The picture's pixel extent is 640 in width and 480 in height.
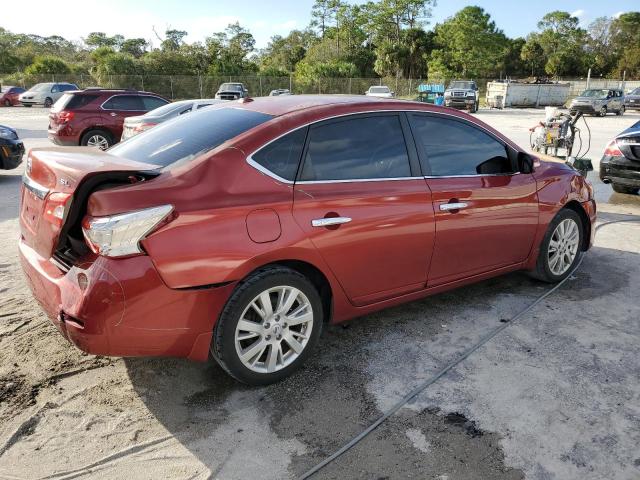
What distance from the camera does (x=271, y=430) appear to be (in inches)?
110

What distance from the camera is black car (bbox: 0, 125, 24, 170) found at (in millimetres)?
9211

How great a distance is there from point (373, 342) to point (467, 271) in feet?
3.08

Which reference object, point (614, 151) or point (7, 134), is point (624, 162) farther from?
point (7, 134)

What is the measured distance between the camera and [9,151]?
9.25 m

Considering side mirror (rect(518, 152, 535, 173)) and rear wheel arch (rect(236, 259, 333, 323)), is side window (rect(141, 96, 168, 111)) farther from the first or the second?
rear wheel arch (rect(236, 259, 333, 323))

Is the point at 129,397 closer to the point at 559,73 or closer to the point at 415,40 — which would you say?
the point at 415,40

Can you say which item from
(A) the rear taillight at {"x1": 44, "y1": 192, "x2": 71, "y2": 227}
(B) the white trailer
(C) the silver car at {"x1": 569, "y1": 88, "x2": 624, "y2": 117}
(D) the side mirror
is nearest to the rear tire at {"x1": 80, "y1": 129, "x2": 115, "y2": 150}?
(A) the rear taillight at {"x1": 44, "y1": 192, "x2": 71, "y2": 227}

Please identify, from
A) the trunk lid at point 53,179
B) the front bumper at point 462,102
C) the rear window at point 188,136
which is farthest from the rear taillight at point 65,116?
the front bumper at point 462,102

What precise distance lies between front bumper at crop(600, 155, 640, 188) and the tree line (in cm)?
4298

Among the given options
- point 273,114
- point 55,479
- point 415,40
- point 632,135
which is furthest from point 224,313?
point 415,40

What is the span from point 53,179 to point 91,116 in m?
10.7

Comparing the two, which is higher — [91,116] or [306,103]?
[306,103]

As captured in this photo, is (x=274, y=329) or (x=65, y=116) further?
(x=65, y=116)

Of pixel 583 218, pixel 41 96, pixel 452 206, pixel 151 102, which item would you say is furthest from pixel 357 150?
pixel 41 96
